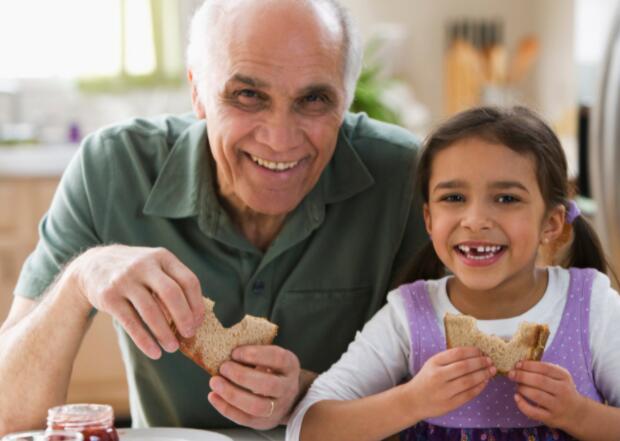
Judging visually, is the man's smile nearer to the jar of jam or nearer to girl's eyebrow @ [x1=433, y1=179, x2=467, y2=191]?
girl's eyebrow @ [x1=433, y1=179, x2=467, y2=191]

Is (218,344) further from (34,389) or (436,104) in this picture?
(436,104)

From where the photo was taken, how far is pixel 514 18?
189 inches

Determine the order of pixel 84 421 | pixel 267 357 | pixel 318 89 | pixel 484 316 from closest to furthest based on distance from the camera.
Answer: pixel 84 421 < pixel 267 357 < pixel 484 316 < pixel 318 89

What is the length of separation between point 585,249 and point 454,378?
43 centimetres

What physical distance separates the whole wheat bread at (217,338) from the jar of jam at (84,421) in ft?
0.64

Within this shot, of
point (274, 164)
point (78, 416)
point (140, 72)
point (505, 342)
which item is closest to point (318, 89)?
point (274, 164)

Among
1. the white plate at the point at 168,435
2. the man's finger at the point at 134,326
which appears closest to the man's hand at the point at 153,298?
the man's finger at the point at 134,326

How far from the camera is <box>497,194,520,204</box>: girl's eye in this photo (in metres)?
1.34

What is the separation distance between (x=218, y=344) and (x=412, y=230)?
54 cm

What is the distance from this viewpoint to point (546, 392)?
1176 millimetres

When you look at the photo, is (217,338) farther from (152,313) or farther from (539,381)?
(539,381)

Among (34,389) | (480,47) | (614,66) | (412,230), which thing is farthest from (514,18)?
(34,389)

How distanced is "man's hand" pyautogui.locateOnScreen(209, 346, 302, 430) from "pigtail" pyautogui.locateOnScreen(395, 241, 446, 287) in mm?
322

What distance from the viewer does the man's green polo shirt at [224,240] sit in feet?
5.34
